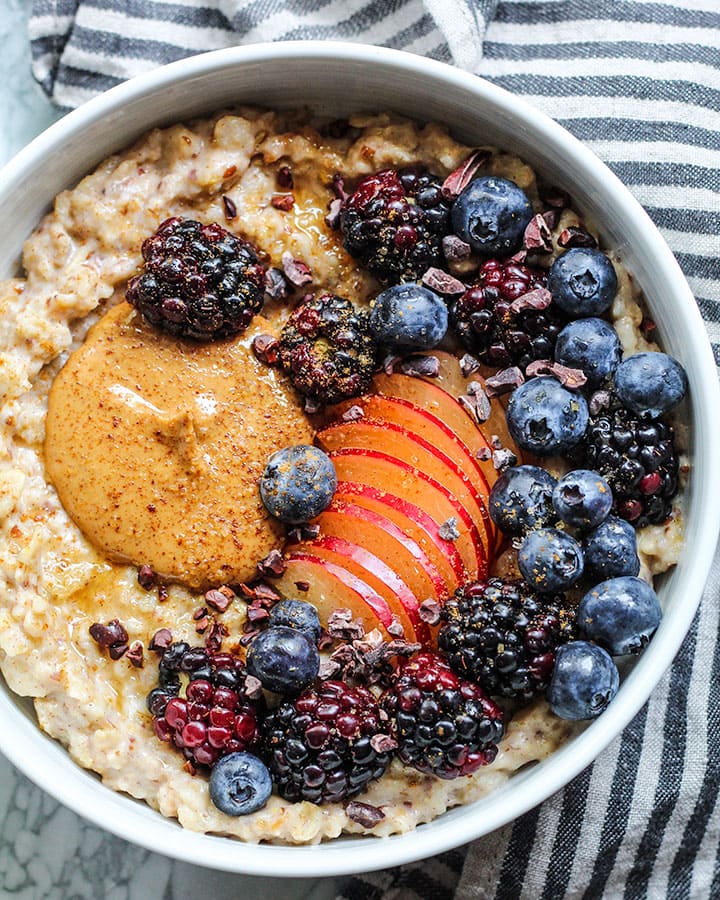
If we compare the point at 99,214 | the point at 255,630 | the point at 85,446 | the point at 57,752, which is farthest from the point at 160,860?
the point at 99,214

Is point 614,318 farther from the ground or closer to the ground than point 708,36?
closer to the ground

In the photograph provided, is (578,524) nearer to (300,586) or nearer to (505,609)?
(505,609)

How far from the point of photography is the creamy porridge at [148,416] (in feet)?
7.86

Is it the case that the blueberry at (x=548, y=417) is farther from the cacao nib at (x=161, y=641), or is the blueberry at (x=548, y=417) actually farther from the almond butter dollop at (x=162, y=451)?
the cacao nib at (x=161, y=641)

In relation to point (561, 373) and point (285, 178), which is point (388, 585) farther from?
point (285, 178)

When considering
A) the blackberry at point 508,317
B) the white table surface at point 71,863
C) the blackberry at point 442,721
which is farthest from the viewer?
the white table surface at point 71,863

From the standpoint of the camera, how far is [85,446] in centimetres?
247

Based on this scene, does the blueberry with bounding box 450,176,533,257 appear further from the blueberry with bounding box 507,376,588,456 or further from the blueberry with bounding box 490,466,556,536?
the blueberry with bounding box 490,466,556,536

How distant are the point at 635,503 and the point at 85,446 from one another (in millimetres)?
1220

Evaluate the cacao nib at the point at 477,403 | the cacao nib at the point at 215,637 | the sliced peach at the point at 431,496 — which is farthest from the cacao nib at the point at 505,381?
the cacao nib at the point at 215,637

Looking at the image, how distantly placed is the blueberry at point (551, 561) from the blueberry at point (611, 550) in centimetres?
4

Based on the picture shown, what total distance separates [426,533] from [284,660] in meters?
0.42

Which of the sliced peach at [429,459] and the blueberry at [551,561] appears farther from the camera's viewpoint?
the sliced peach at [429,459]

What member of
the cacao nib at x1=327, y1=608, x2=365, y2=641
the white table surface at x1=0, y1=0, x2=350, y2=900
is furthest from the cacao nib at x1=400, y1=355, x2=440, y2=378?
the white table surface at x1=0, y1=0, x2=350, y2=900
